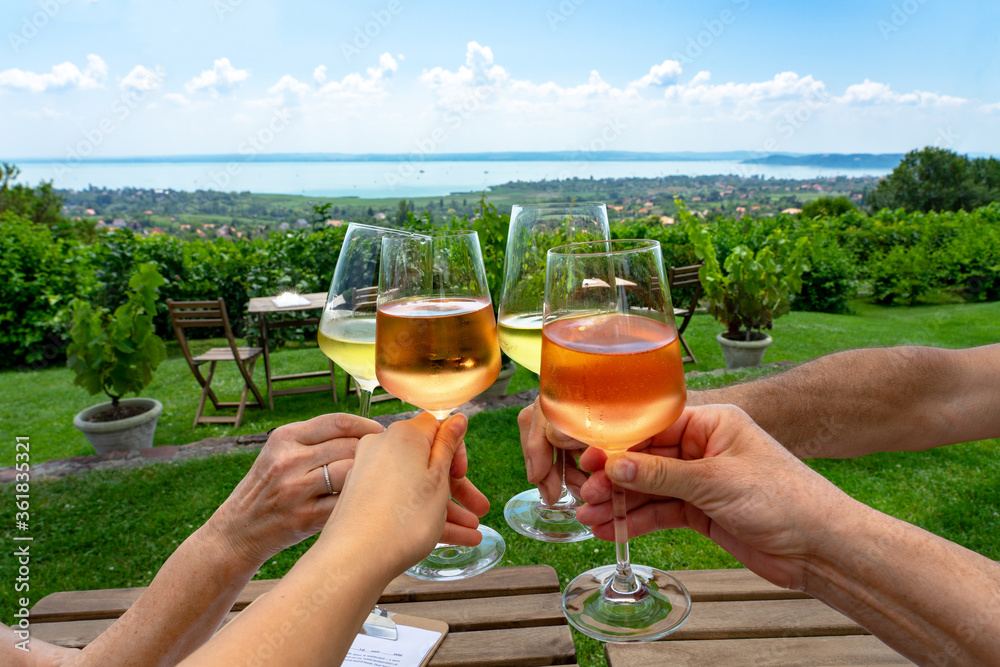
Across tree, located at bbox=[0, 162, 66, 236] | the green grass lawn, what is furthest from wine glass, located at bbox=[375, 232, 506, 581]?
tree, located at bbox=[0, 162, 66, 236]

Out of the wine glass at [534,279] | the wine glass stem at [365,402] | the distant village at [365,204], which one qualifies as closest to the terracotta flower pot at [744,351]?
the distant village at [365,204]

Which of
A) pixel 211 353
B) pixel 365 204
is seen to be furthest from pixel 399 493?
pixel 365 204

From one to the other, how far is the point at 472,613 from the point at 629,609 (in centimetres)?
43

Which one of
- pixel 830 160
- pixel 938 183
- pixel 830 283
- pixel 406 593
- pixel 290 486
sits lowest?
pixel 830 283

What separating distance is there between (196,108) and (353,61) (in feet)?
44.3

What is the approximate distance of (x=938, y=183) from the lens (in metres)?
27.4

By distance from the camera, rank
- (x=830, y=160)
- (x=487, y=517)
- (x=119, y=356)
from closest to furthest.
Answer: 1. (x=487, y=517)
2. (x=119, y=356)
3. (x=830, y=160)

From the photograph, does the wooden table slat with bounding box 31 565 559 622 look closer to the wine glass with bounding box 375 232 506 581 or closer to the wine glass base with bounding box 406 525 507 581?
the wine glass base with bounding box 406 525 507 581

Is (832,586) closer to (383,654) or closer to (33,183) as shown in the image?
(383,654)

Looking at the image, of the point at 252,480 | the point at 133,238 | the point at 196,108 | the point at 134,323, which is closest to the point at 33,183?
the point at 196,108

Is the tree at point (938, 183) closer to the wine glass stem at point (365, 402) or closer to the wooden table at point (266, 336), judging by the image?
the wooden table at point (266, 336)

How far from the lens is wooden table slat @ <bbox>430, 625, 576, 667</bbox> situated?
1360mm

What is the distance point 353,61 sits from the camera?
6.16 meters

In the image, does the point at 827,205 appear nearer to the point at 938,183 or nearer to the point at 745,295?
the point at 938,183
